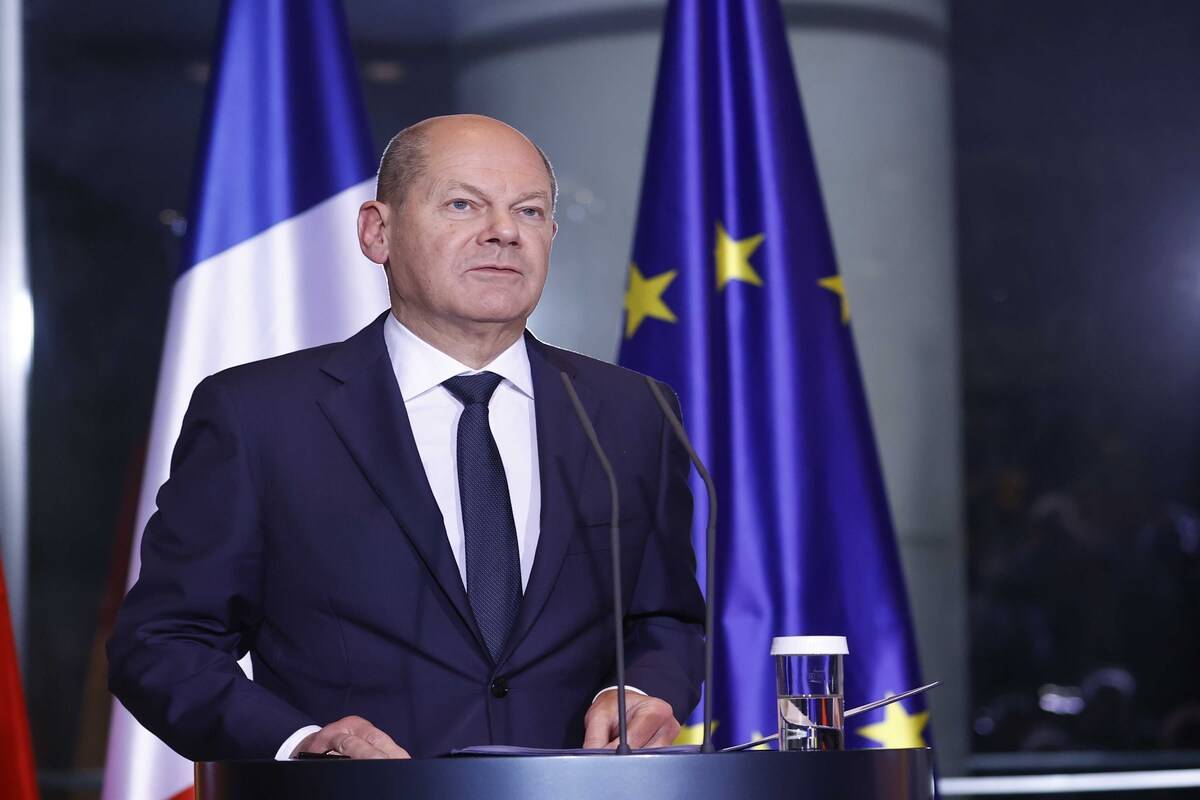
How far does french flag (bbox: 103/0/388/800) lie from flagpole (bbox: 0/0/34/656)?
4.70 feet

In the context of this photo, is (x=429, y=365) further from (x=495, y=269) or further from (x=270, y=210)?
(x=270, y=210)

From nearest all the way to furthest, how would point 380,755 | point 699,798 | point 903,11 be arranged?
point 699,798 → point 380,755 → point 903,11

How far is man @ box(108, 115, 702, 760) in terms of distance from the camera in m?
2.06

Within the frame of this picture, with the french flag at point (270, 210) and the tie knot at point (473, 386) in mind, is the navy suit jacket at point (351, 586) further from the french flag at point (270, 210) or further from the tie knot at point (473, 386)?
the french flag at point (270, 210)

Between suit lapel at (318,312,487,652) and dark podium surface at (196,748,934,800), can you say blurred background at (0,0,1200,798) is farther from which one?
dark podium surface at (196,748,934,800)

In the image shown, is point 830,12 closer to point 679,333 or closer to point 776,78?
point 776,78

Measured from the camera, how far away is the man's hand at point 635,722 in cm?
184

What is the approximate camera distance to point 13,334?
4559 millimetres

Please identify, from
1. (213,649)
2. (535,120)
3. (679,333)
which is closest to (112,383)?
(535,120)

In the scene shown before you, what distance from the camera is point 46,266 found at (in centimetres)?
462

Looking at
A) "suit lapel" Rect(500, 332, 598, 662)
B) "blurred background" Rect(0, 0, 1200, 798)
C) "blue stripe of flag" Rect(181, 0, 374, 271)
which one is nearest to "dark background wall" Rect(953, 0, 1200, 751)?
"blurred background" Rect(0, 0, 1200, 798)

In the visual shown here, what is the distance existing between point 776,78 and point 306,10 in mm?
1082

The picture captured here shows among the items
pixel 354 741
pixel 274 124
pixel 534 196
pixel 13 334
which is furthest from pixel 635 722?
pixel 13 334

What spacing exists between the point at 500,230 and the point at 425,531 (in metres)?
0.45
